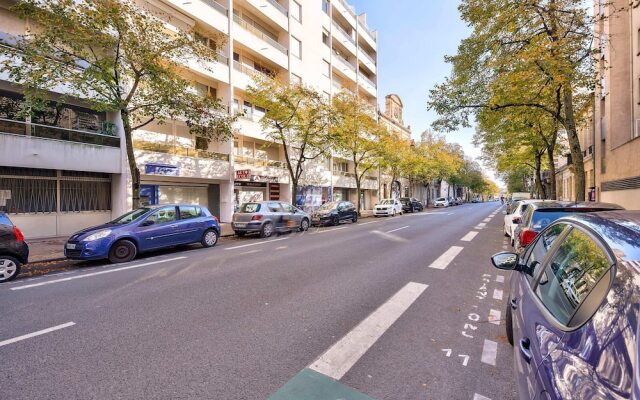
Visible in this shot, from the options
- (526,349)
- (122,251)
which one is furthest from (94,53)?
(526,349)

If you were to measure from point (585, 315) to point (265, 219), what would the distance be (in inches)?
497

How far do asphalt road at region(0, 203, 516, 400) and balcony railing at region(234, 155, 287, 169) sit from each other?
48.4 ft

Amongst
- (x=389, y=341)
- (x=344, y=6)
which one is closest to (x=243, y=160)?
(x=389, y=341)

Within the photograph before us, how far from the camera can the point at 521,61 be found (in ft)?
36.2

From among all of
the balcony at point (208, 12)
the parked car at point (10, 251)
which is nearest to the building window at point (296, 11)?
the balcony at point (208, 12)

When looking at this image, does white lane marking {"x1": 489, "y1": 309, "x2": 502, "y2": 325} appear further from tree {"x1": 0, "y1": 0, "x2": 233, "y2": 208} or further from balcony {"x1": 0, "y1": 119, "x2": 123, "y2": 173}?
balcony {"x1": 0, "y1": 119, "x2": 123, "y2": 173}

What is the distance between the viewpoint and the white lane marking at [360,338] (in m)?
3.05

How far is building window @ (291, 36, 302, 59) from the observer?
84.5ft

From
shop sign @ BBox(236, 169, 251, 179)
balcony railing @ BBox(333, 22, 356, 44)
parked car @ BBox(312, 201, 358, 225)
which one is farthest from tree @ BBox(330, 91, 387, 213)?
balcony railing @ BBox(333, 22, 356, 44)

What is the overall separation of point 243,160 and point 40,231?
A: 1132cm

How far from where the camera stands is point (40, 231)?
1288cm

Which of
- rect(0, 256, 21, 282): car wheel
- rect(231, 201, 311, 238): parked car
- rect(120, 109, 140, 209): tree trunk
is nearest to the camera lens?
rect(0, 256, 21, 282): car wheel

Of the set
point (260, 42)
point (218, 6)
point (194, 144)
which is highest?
point (218, 6)

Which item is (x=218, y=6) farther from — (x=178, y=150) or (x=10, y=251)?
(x=10, y=251)
